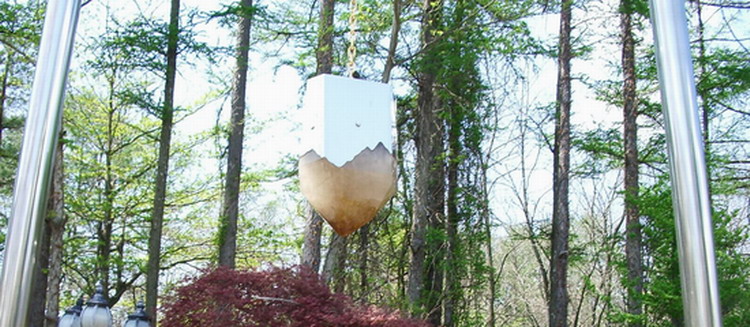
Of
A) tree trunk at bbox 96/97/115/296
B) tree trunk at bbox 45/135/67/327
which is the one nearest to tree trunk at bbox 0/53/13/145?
tree trunk at bbox 96/97/115/296

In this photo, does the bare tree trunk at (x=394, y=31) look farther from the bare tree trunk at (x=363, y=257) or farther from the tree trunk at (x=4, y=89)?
the tree trunk at (x=4, y=89)

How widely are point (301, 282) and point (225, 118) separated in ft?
22.6

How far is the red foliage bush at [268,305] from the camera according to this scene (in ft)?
15.9

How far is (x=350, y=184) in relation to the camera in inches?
70.9

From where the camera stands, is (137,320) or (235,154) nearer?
(137,320)

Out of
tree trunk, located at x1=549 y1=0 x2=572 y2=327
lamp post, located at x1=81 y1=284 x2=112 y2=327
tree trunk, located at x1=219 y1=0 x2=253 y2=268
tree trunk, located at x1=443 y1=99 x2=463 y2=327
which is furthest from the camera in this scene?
tree trunk, located at x1=443 y1=99 x2=463 y2=327

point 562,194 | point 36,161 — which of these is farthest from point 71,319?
point 562,194

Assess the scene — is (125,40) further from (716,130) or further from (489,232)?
(716,130)

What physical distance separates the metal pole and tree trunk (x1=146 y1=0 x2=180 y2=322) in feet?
24.2

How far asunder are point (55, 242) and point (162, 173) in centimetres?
143

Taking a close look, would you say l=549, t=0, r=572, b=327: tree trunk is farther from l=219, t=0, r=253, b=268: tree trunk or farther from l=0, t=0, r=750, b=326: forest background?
l=219, t=0, r=253, b=268: tree trunk

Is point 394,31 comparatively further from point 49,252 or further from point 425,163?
point 49,252

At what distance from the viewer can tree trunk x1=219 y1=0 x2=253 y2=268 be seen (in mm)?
9242

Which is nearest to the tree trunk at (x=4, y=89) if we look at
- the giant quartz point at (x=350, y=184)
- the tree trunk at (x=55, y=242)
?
the tree trunk at (x=55, y=242)
